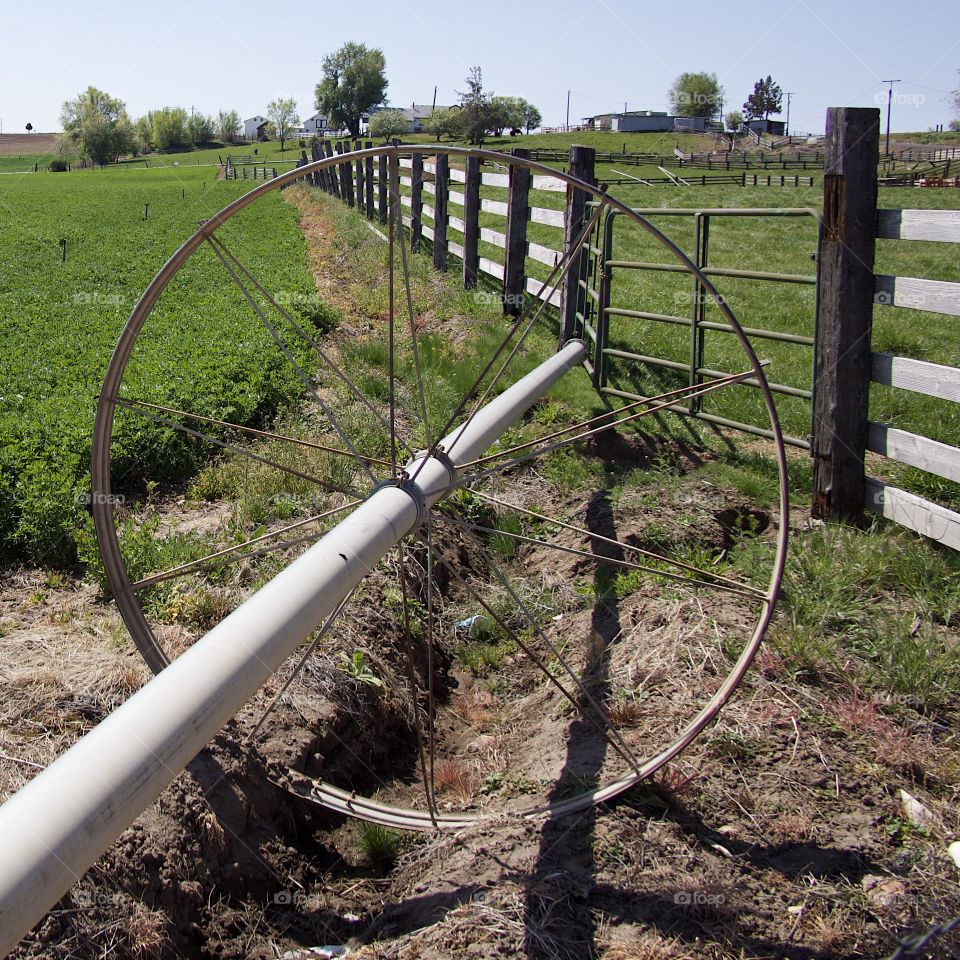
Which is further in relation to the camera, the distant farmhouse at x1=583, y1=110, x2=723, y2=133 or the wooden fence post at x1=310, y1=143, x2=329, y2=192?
the distant farmhouse at x1=583, y1=110, x2=723, y2=133

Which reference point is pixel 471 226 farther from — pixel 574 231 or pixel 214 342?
pixel 214 342

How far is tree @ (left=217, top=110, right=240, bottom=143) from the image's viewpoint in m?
126

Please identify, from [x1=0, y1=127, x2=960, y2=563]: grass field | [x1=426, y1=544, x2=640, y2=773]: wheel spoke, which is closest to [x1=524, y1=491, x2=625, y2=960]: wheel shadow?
[x1=426, y1=544, x2=640, y2=773]: wheel spoke

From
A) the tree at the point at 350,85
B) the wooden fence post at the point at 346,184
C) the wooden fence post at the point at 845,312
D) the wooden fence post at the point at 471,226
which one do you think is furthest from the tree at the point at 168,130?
the wooden fence post at the point at 845,312

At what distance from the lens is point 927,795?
9.39 feet

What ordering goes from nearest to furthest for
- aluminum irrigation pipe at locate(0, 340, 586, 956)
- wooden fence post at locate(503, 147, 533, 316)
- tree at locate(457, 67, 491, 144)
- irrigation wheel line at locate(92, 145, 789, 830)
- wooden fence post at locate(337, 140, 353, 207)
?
1. aluminum irrigation pipe at locate(0, 340, 586, 956)
2. irrigation wheel line at locate(92, 145, 789, 830)
3. wooden fence post at locate(503, 147, 533, 316)
4. wooden fence post at locate(337, 140, 353, 207)
5. tree at locate(457, 67, 491, 144)

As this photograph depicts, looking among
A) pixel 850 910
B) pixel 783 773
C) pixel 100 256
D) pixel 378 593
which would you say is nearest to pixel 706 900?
pixel 850 910

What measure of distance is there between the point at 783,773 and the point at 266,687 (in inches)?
76.3

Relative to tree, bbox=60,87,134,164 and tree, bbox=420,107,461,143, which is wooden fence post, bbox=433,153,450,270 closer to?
tree, bbox=420,107,461,143

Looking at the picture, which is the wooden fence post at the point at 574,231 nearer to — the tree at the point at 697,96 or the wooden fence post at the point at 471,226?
the wooden fence post at the point at 471,226

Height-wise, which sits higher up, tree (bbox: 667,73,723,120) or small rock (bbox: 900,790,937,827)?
tree (bbox: 667,73,723,120)

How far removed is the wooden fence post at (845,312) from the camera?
14.6 ft

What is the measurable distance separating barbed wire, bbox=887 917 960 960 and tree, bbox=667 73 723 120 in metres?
90.0

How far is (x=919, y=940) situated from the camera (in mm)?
2248
